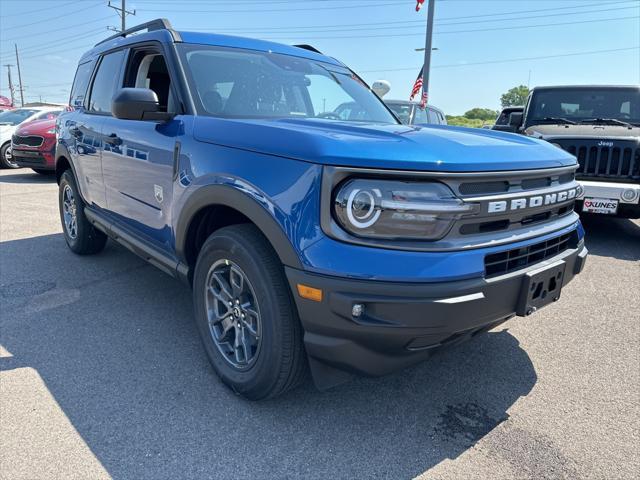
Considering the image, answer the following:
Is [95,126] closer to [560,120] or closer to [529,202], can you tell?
[529,202]

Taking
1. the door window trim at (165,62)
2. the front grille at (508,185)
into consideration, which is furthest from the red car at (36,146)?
the front grille at (508,185)

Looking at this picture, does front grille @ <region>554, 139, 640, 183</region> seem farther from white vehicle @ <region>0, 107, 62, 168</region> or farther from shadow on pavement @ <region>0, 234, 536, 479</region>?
white vehicle @ <region>0, 107, 62, 168</region>

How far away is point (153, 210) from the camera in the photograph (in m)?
3.05

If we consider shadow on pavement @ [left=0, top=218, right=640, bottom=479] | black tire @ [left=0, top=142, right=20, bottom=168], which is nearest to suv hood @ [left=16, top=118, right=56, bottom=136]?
black tire @ [left=0, top=142, right=20, bottom=168]

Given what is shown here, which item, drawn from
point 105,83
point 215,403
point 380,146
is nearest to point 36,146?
point 105,83

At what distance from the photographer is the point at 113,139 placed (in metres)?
3.51

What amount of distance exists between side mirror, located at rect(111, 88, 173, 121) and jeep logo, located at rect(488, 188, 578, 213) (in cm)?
190

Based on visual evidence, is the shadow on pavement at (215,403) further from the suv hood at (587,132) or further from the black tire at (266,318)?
the suv hood at (587,132)

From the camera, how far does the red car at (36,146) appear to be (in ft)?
32.6

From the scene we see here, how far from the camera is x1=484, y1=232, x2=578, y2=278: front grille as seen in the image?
77.0 inches

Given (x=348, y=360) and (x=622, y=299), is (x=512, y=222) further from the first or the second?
(x=622, y=299)

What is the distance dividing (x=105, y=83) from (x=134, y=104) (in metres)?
1.78

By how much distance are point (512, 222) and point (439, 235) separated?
463 mm

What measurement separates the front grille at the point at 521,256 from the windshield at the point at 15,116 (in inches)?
547
